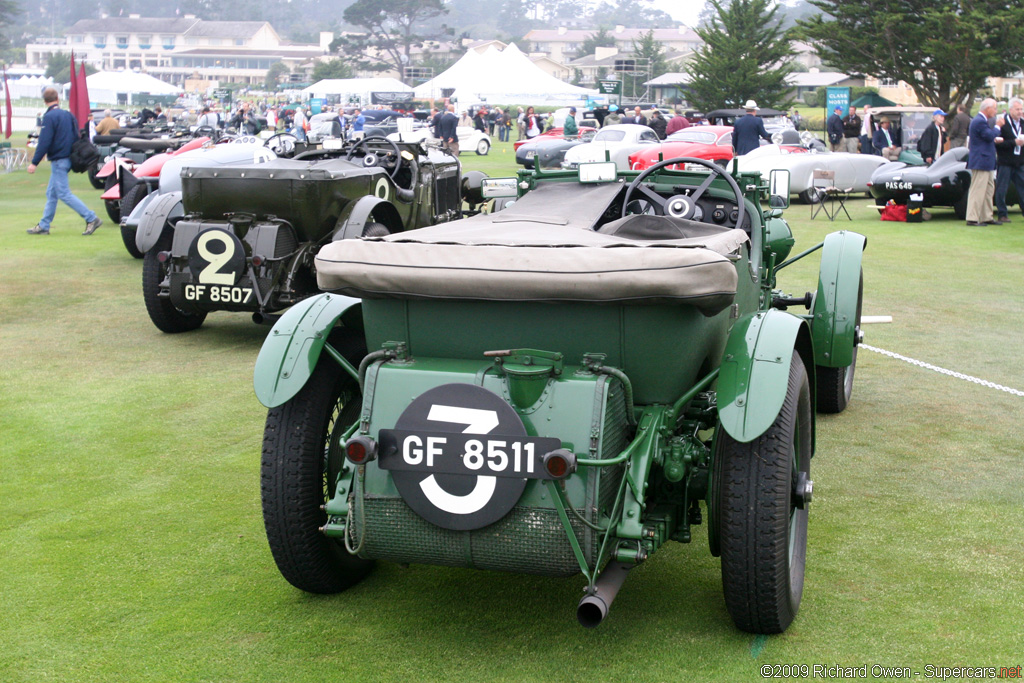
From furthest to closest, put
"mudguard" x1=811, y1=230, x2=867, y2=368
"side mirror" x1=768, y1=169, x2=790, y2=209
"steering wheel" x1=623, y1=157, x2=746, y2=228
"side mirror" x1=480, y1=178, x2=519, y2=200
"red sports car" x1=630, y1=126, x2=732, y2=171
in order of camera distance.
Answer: "red sports car" x1=630, y1=126, x2=732, y2=171 < "side mirror" x1=480, y1=178, x2=519, y2=200 < "side mirror" x1=768, y1=169, x2=790, y2=209 < "mudguard" x1=811, y1=230, x2=867, y2=368 < "steering wheel" x1=623, y1=157, x2=746, y2=228

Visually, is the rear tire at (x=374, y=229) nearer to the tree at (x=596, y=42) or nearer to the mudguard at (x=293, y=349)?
the mudguard at (x=293, y=349)

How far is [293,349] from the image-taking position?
3982mm

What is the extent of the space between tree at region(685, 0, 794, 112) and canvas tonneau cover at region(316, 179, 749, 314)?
37.6 meters

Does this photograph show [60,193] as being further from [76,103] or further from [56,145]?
[76,103]

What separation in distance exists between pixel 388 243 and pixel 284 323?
Answer: 0.67m

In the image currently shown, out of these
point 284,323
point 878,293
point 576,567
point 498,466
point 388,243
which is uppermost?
point 388,243

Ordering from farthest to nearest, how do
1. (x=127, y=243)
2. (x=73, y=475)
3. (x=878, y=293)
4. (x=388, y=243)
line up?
(x=127, y=243) < (x=878, y=293) < (x=73, y=475) < (x=388, y=243)

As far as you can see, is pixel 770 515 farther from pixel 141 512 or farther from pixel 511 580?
pixel 141 512

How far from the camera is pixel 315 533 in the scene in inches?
152

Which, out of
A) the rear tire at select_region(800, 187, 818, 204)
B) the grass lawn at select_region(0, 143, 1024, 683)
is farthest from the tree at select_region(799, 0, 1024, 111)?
the grass lawn at select_region(0, 143, 1024, 683)

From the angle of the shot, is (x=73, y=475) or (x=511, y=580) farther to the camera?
(x=73, y=475)

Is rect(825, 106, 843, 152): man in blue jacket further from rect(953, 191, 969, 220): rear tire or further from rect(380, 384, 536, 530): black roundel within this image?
rect(380, 384, 536, 530): black roundel

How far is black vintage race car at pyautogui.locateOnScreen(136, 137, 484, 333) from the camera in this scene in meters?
8.04

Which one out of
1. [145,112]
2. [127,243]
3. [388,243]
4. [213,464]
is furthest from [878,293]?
[145,112]
